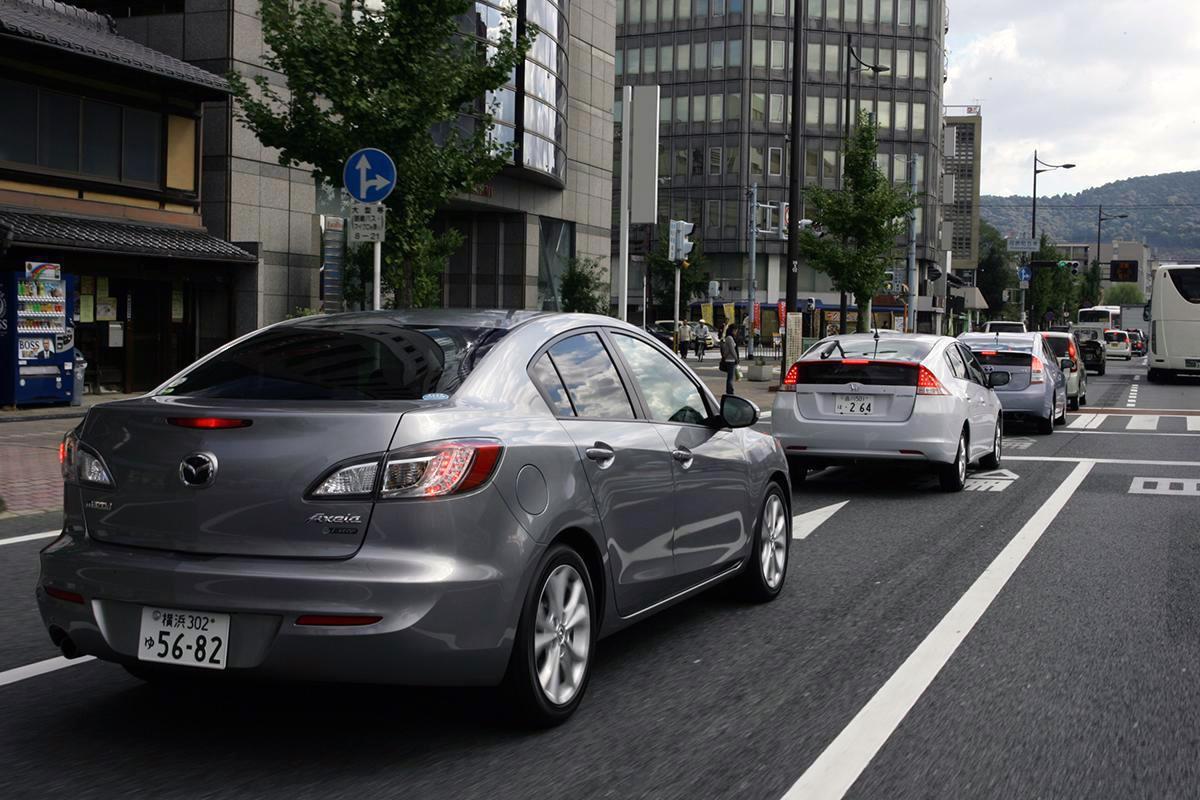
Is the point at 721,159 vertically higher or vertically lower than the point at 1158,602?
higher

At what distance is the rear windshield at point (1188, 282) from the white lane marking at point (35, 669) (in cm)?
3882

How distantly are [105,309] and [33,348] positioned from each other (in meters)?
3.21

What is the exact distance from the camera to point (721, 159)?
295ft

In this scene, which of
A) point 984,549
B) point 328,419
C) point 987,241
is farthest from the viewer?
point 987,241

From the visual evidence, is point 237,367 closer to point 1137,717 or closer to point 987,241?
point 1137,717

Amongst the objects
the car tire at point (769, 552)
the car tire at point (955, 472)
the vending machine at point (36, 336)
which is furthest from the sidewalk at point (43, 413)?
the car tire at point (769, 552)

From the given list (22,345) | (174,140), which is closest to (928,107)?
(174,140)

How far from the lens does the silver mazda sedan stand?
398cm

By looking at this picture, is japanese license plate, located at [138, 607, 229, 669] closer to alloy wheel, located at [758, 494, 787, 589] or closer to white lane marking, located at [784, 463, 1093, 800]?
white lane marking, located at [784, 463, 1093, 800]

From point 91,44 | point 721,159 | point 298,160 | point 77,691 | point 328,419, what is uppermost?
point 721,159

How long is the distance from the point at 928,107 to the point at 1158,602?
283ft

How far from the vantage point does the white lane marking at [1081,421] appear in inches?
840

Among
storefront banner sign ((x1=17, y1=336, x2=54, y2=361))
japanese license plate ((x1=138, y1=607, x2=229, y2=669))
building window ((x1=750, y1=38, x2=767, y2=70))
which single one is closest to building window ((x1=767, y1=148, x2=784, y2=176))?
building window ((x1=750, y1=38, x2=767, y2=70))

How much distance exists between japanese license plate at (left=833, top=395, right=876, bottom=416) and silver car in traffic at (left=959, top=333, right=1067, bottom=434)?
725cm
